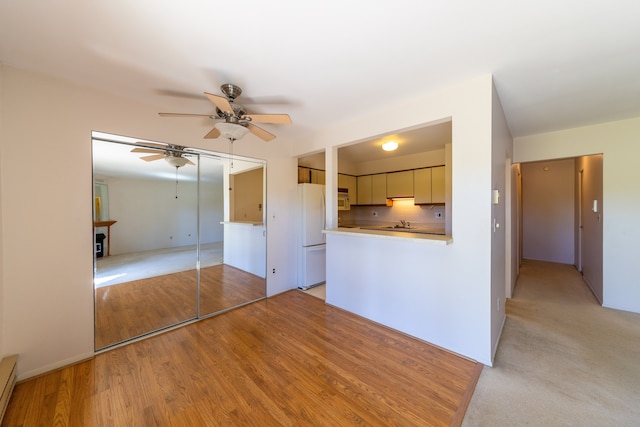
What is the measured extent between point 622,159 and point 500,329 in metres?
2.97

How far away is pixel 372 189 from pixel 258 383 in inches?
177

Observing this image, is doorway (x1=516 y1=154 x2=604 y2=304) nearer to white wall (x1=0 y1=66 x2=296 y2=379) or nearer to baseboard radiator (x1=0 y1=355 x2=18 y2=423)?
white wall (x1=0 y1=66 x2=296 y2=379)

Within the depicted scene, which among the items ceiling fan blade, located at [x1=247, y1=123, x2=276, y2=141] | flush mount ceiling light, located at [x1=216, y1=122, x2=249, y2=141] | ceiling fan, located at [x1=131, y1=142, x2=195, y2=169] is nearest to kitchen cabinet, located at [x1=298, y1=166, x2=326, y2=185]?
ceiling fan blade, located at [x1=247, y1=123, x2=276, y2=141]

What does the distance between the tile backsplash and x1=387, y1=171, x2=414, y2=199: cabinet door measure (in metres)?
0.39

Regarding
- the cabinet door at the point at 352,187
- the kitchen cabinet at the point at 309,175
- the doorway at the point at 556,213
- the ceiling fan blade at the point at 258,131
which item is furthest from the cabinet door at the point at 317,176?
the doorway at the point at 556,213

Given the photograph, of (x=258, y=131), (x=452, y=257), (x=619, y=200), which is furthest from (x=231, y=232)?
(x=619, y=200)

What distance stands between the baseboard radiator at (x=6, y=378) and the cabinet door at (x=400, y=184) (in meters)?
5.44

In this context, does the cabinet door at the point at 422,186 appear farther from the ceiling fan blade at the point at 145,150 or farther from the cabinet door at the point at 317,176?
the ceiling fan blade at the point at 145,150

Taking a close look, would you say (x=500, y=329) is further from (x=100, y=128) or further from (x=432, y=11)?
(x=100, y=128)

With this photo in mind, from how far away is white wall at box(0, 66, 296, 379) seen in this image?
1888 millimetres

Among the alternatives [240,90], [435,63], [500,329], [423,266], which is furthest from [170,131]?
[500,329]

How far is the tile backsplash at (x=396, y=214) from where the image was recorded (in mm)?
4961

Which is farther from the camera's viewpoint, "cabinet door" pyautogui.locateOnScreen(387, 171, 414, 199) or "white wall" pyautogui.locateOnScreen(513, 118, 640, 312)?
"cabinet door" pyautogui.locateOnScreen(387, 171, 414, 199)

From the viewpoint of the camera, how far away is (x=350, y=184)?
5.64 meters
